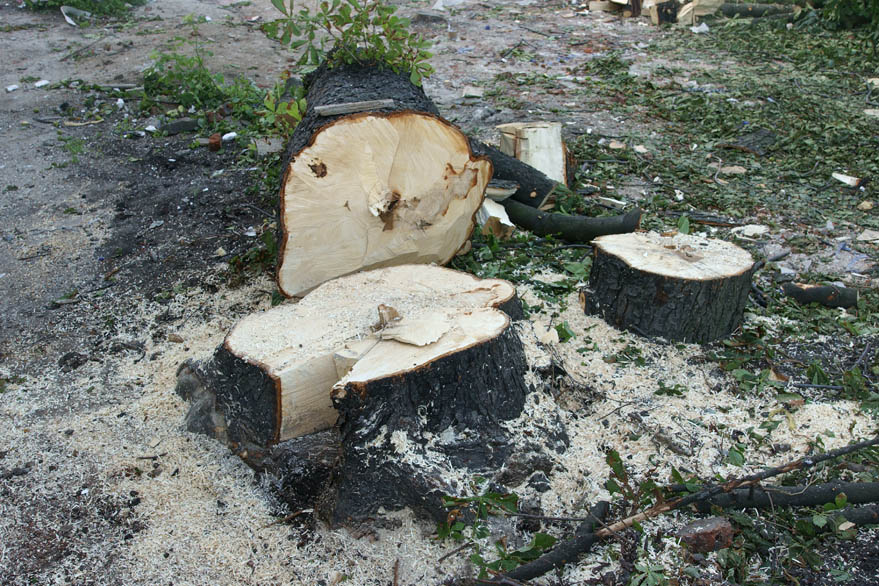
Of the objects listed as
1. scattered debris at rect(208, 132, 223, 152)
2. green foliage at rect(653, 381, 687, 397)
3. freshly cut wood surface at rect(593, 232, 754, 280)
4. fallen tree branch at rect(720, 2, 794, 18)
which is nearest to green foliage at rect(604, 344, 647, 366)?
green foliage at rect(653, 381, 687, 397)

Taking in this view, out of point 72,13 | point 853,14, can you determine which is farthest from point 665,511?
point 72,13

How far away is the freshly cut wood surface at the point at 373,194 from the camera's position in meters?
3.11

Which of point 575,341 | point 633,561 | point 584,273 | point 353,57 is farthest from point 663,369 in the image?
point 353,57

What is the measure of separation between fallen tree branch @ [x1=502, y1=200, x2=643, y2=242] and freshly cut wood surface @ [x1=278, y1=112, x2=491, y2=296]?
62 cm

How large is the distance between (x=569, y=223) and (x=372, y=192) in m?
1.28

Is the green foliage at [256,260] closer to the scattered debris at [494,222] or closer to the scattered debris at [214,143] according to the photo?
the scattered debris at [494,222]

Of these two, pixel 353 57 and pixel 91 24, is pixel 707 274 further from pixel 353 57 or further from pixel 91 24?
pixel 91 24

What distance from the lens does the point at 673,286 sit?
2.92 m

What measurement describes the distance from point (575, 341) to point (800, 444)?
0.97 meters

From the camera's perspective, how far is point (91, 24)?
29.7 ft

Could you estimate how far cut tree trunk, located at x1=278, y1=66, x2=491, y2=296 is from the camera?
311cm

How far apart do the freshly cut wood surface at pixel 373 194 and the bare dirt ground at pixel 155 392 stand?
521 mm

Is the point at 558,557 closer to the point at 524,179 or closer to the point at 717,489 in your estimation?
the point at 717,489

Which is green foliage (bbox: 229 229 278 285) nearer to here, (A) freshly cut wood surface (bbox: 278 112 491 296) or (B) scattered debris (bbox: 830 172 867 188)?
(A) freshly cut wood surface (bbox: 278 112 491 296)
